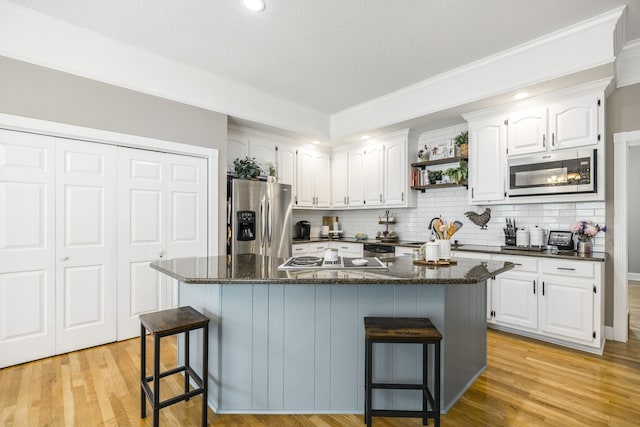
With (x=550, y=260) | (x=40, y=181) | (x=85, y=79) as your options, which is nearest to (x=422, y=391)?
(x=550, y=260)

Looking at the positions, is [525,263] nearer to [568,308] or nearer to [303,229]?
[568,308]

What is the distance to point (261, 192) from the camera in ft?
13.7

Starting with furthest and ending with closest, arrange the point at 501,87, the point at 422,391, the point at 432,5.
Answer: the point at 501,87 → the point at 432,5 → the point at 422,391

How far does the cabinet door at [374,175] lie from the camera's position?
4.89 m

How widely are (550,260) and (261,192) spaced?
10.7ft

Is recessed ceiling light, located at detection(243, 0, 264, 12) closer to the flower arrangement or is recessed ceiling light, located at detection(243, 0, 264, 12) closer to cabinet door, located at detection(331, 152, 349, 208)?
cabinet door, located at detection(331, 152, 349, 208)

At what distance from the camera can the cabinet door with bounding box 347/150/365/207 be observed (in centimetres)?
516

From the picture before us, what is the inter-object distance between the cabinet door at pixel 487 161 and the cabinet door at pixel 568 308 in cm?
107

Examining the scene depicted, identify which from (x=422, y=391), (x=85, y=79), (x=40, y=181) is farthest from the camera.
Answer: (x=85, y=79)

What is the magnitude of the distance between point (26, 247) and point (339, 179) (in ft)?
13.4

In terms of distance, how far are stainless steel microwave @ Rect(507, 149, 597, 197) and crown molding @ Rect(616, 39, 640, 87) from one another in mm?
827

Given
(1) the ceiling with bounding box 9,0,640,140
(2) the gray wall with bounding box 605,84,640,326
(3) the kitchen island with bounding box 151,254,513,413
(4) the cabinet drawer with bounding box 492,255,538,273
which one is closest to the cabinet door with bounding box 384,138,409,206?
(1) the ceiling with bounding box 9,0,640,140

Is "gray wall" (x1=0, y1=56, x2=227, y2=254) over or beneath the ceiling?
beneath

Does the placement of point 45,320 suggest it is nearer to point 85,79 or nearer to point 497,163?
point 85,79
